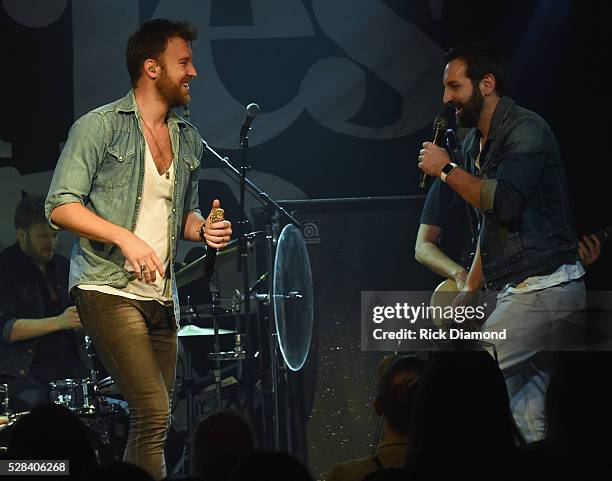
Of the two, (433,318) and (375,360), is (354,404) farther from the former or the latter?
(433,318)

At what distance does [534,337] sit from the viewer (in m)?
4.71

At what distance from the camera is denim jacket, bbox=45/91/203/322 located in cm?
405

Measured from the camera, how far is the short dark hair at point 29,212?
6676mm

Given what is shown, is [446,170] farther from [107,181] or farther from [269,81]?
[269,81]

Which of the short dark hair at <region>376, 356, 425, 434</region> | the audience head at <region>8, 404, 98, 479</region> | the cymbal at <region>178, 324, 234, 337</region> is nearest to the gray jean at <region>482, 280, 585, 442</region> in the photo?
the short dark hair at <region>376, 356, 425, 434</region>

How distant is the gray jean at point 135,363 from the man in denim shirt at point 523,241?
167cm

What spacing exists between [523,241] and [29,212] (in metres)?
3.48

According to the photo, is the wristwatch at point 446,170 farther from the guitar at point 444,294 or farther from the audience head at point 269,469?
the audience head at point 269,469

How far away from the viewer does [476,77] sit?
Answer: 510cm

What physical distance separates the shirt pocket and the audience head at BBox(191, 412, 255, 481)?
136 cm

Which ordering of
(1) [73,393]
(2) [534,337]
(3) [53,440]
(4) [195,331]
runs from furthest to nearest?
(4) [195,331], (1) [73,393], (2) [534,337], (3) [53,440]

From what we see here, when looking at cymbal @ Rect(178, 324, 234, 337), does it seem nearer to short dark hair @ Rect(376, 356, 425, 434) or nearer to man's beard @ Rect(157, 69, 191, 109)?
man's beard @ Rect(157, 69, 191, 109)

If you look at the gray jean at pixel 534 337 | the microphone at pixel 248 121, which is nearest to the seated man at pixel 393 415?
the gray jean at pixel 534 337

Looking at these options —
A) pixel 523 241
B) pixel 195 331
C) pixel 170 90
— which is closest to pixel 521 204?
pixel 523 241
